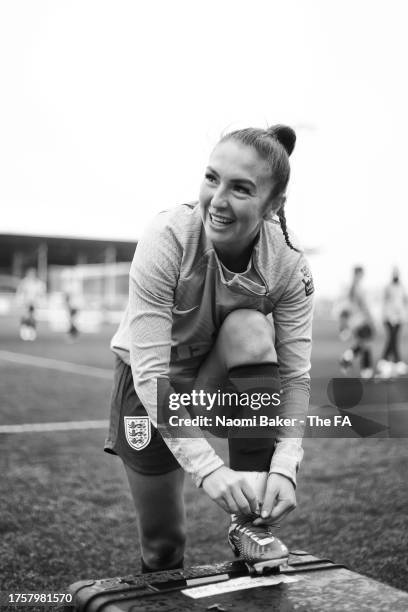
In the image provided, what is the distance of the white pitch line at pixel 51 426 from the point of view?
4.79m

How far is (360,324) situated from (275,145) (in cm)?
751

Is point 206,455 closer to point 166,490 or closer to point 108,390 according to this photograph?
point 166,490

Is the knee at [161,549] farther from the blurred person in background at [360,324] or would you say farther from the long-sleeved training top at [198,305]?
the blurred person in background at [360,324]

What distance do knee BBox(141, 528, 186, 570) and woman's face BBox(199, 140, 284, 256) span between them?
0.87m

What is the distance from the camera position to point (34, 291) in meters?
16.1

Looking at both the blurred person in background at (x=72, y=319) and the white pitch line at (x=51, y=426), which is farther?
the blurred person in background at (x=72, y=319)

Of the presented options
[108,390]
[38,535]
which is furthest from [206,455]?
[108,390]

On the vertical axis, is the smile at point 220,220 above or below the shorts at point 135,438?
above

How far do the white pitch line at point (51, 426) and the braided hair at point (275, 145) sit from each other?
3306 mm

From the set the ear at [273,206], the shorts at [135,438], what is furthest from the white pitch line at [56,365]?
the ear at [273,206]

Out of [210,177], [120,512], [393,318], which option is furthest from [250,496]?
[393,318]

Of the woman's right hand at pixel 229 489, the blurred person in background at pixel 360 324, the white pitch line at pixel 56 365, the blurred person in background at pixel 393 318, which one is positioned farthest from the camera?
the blurred person in background at pixel 393 318

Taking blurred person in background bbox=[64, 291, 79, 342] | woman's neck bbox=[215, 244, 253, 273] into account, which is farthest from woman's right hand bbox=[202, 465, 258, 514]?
blurred person in background bbox=[64, 291, 79, 342]

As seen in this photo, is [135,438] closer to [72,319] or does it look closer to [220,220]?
[220,220]
